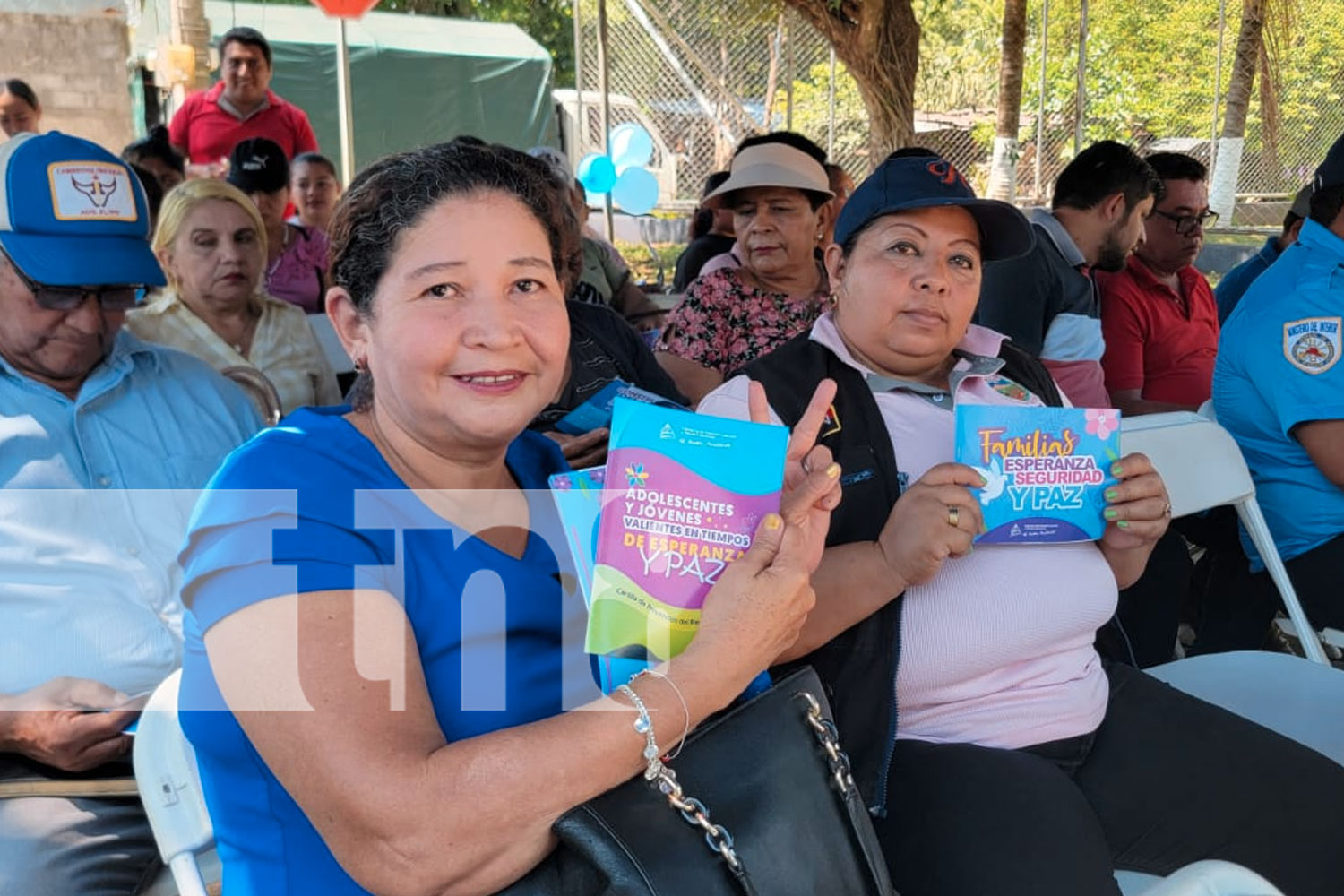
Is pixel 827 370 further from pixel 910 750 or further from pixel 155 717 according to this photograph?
pixel 155 717

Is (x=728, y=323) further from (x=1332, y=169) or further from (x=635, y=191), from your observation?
(x=635, y=191)

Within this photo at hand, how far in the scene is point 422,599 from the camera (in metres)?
1.45

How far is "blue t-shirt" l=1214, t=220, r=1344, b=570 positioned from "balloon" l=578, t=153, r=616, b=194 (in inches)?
286

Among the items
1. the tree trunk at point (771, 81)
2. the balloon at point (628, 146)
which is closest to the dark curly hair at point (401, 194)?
the balloon at point (628, 146)

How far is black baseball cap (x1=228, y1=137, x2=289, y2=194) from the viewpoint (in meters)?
5.40

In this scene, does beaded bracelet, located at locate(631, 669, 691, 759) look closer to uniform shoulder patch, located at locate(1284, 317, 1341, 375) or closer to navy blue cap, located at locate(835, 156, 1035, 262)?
navy blue cap, located at locate(835, 156, 1035, 262)

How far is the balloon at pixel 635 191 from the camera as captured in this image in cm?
1159

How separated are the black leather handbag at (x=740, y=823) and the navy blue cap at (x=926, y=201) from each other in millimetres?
1131

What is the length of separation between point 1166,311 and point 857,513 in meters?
2.86

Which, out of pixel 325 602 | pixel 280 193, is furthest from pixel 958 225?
pixel 280 193

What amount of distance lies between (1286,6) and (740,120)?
6377 millimetres

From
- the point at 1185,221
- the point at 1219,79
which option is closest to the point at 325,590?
the point at 1185,221

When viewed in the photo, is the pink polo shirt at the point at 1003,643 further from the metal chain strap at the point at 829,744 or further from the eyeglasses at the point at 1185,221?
the eyeglasses at the point at 1185,221

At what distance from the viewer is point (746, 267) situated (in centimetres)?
418
